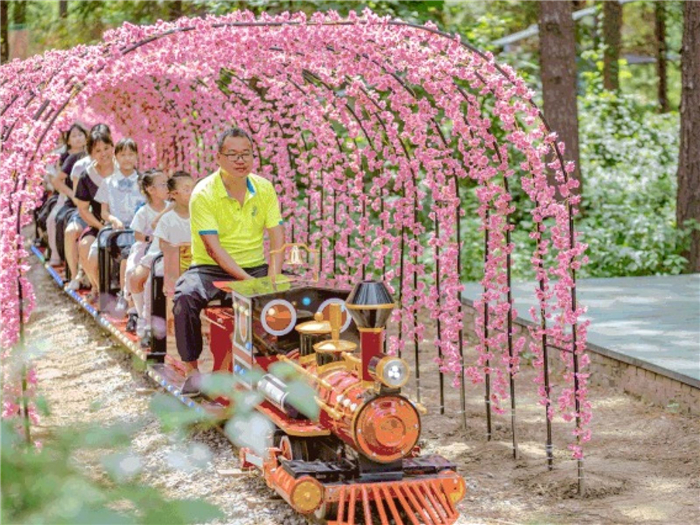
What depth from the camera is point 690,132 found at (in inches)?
501

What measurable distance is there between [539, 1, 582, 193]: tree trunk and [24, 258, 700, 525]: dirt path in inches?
193

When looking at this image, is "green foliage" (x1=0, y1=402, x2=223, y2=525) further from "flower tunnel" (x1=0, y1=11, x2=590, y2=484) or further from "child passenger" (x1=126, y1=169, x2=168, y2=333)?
"child passenger" (x1=126, y1=169, x2=168, y2=333)

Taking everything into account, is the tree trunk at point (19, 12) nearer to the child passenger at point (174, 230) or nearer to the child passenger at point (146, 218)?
the child passenger at point (146, 218)

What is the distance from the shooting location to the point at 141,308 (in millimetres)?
8945

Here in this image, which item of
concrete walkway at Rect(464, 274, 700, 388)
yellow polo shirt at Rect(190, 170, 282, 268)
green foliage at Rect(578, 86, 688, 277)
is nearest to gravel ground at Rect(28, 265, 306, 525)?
yellow polo shirt at Rect(190, 170, 282, 268)

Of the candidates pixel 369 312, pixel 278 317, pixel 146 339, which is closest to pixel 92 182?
pixel 146 339

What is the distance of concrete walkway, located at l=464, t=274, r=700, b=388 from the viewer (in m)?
8.44

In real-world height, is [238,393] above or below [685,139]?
below

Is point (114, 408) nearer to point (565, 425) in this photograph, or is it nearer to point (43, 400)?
point (43, 400)

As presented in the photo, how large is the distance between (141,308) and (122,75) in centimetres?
194

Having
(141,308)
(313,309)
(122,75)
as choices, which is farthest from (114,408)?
(141,308)

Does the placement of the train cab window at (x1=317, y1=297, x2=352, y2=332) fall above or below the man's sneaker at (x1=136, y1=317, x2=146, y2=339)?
above

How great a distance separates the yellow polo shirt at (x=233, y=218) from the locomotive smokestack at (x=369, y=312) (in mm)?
2136

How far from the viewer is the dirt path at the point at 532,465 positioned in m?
5.92
